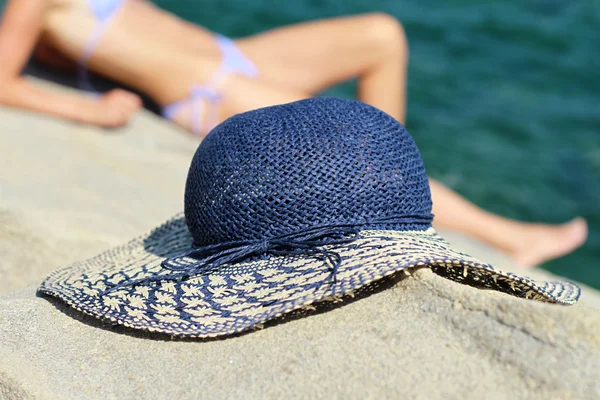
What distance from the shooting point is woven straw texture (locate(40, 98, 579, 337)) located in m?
1.47

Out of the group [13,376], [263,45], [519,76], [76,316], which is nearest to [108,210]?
[76,316]

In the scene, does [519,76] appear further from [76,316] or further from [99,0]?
[76,316]

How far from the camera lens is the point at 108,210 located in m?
2.54

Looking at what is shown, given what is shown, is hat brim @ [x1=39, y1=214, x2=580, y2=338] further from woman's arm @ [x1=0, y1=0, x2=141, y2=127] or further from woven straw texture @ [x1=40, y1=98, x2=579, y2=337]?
woman's arm @ [x1=0, y1=0, x2=141, y2=127]

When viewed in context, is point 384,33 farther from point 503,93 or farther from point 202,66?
point 503,93

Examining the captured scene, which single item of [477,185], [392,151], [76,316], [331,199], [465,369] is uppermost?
[392,151]

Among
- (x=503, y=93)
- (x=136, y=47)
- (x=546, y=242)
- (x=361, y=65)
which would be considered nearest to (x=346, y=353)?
(x=136, y=47)

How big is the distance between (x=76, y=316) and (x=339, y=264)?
0.63m

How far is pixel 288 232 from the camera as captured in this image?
62.6 inches

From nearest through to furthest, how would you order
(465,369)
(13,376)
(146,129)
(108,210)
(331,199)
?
(465,369)
(13,376)
(331,199)
(108,210)
(146,129)

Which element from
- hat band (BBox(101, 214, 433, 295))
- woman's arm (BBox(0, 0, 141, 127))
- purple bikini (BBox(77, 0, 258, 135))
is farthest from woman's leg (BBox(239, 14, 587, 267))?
hat band (BBox(101, 214, 433, 295))

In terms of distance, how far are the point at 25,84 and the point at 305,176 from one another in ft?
7.54

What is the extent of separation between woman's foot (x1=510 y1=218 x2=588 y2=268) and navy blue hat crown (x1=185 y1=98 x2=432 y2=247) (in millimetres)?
2163

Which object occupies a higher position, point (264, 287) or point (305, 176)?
point (305, 176)
